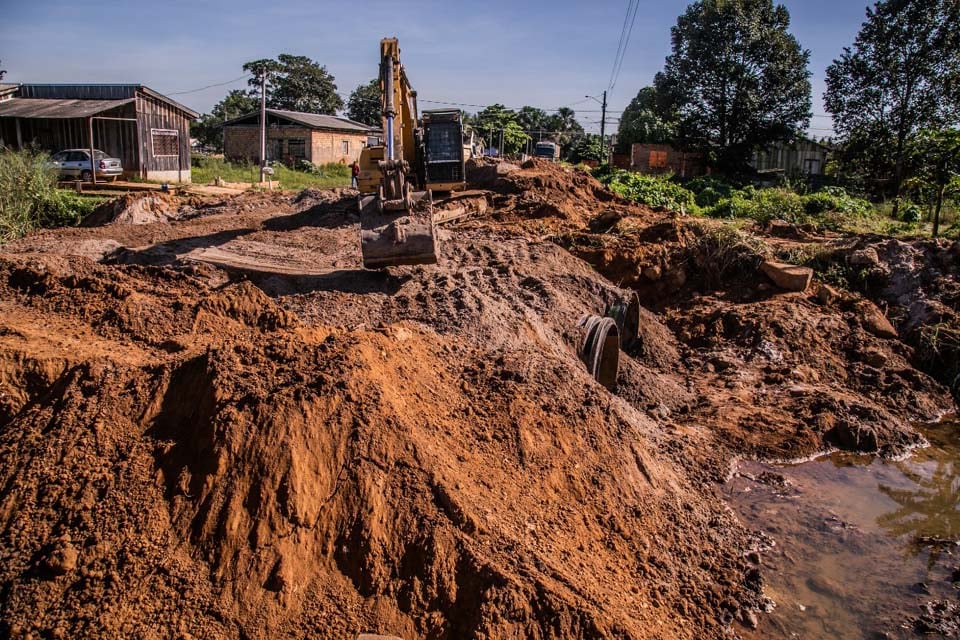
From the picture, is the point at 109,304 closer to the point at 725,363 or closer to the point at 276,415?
the point at 276,415

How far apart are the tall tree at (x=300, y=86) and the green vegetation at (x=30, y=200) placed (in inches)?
1777

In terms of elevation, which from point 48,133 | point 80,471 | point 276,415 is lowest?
point 80,471

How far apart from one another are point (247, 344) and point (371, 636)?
85.3 inches

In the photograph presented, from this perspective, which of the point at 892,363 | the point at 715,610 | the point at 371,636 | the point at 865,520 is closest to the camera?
the point at 371,636

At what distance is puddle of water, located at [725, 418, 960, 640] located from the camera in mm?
4531

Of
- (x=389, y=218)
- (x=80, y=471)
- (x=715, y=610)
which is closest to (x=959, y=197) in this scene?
(x=389, y=218)

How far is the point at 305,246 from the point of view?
34.1ft

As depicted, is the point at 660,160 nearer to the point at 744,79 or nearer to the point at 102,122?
the point at 744,79

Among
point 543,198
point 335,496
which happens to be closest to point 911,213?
point 543,198

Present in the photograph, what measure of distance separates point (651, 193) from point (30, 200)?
15.6 meters

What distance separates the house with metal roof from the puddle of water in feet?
76.4

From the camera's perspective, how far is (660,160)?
34344mm

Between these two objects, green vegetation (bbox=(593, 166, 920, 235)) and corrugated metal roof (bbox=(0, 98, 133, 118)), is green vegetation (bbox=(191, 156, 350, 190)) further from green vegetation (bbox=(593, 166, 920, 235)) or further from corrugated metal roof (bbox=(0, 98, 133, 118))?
green vegetation (bbox=(593, 166, 920, 235))

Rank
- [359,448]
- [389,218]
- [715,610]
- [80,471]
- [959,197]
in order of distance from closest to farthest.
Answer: [80,471] → [359,448] → [715,610] → [389,218] → [959,197]
